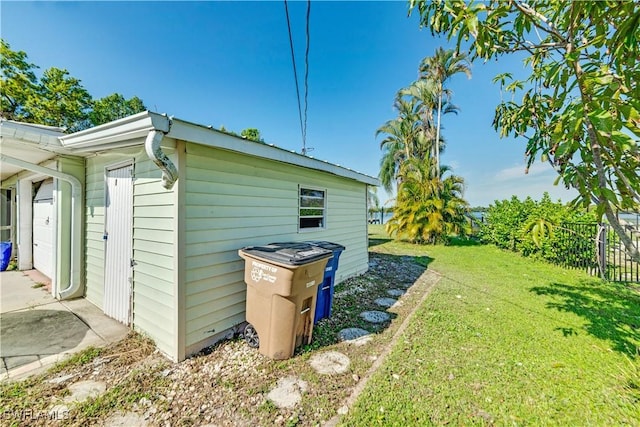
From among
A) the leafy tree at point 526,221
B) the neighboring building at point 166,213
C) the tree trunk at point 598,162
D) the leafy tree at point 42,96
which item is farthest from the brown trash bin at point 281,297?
the leafy tree at point 42,96

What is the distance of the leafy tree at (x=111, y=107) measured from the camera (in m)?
17.9

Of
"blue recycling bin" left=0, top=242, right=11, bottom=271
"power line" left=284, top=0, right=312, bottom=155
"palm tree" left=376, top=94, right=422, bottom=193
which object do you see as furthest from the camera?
"palm tree" left=376, top=94, right=422, bottom=193

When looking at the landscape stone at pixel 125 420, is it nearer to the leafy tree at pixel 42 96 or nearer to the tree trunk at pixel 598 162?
the tree trunk at pixel 598 162

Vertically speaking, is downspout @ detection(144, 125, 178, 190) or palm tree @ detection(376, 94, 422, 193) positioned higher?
palm tree @ detection(376, 94, 422, 193)

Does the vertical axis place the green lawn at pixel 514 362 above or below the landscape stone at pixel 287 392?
above

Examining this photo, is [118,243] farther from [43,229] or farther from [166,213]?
[43,229]

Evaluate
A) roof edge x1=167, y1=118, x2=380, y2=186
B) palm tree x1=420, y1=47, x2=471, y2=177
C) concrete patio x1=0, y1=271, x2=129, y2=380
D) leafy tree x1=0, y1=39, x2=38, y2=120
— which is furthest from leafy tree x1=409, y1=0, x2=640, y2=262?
leafy tree x1=0, y1=39, x2=38, y2=120

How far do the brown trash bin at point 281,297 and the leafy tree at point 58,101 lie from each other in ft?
63.3

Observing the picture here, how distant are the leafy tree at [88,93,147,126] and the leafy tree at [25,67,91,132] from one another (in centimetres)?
69

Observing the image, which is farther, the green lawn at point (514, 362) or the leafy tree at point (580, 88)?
the green lawn at point (514, 362)

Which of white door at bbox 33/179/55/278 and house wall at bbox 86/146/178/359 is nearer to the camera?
house wall at bbox 86/146/178/359

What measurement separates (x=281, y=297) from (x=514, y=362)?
286cm

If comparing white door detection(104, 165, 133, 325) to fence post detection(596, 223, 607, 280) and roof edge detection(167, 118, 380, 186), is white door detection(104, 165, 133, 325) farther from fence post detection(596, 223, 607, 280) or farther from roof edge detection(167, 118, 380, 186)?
fence post detection(596, 223, 607, 280)

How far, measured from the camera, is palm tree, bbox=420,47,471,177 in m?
14.9
